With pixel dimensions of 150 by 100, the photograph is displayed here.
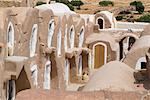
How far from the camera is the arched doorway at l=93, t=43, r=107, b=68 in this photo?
2813cm

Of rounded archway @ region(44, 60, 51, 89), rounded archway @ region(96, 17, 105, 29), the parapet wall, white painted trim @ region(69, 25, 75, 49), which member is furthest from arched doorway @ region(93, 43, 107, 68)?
rounded archway @ region(44, 60, 51, 89)

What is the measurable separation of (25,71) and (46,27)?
160 inches

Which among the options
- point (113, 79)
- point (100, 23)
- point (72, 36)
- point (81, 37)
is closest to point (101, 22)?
point (100, 23)

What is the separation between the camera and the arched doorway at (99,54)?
28130 mm

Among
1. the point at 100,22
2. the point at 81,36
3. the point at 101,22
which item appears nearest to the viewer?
the point at 81,36

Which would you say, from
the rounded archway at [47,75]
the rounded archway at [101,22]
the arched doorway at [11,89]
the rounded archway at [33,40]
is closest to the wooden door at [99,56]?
the rounded archway at [101,22]

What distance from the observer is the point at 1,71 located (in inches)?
571

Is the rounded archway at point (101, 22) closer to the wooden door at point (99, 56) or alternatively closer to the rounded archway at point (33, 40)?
the wooden door at point (99, 56)

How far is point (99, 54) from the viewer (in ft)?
93.5

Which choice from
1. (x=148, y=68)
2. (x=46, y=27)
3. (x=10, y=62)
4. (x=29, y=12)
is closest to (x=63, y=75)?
(x=46, y=27)

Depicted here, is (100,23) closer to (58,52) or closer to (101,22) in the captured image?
(101,22)

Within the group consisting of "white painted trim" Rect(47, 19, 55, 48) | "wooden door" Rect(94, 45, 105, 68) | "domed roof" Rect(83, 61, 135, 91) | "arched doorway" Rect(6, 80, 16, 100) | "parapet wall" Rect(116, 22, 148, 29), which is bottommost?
"arched doorway" Rect(6, 80, 16, 100)

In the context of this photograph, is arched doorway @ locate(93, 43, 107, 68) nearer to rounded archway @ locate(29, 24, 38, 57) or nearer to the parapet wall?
the parapet wall

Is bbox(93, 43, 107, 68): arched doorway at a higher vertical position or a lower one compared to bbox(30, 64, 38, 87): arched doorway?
higher
